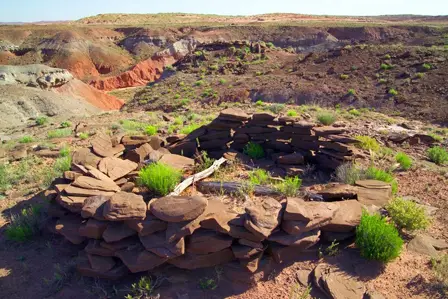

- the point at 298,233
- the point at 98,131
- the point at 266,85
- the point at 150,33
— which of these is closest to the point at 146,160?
the point at 298,233

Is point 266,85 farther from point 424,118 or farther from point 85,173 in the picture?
point 85,173

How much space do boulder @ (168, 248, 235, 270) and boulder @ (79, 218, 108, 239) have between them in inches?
40.4

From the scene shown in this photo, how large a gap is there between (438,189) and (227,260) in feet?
15.3

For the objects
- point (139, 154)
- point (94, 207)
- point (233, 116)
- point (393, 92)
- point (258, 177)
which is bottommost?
point (393, 92)

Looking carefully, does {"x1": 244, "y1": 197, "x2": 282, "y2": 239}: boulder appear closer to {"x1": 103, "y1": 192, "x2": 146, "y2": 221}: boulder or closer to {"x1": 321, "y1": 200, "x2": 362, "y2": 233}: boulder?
{"x1": 321, "y1": 200, "x2": 362, "y2": 233}: boulder

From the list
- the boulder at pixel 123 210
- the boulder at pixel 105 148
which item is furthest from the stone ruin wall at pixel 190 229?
the boulder at pixel 105 148

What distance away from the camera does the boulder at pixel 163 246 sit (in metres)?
4.05

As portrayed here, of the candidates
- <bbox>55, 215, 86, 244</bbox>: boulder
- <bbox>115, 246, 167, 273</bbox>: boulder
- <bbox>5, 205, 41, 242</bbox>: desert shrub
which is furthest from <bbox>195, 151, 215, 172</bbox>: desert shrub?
<bbox>5, 205, 41, 242</bbox>: desert shrub

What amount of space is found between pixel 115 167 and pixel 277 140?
3537mm

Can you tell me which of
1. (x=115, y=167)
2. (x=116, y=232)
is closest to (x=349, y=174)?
(x=116, y=232)

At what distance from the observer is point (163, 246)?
13.5 feet

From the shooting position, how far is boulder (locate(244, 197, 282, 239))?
4012 millimetres

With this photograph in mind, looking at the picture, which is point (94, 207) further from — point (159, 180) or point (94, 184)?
point (159, 180)

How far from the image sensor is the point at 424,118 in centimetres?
1691
